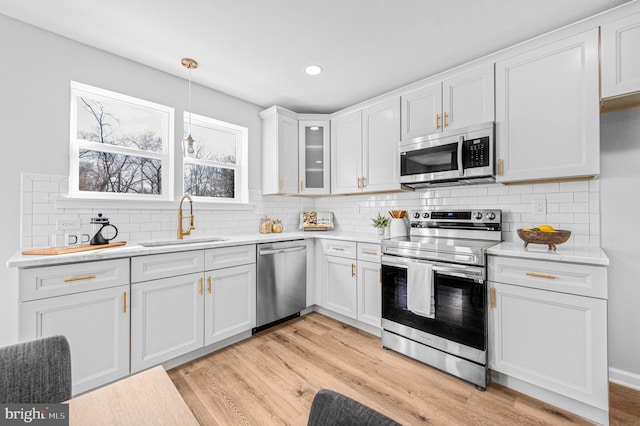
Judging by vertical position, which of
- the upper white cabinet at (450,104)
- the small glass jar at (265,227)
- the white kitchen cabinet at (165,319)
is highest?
the upper white cabinet at (450,104)

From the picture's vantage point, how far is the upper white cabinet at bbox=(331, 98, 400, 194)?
115 inches

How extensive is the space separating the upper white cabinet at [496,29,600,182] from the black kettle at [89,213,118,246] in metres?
3.10

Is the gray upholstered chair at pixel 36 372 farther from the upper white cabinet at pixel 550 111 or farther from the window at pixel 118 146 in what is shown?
the upper white cabinet at pixel 550 111

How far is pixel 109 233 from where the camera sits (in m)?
2.32

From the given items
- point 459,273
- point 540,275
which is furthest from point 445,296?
point 540,275

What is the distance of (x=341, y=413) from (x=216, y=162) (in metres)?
3.05

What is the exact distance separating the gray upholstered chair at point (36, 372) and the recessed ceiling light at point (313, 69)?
8.42ft

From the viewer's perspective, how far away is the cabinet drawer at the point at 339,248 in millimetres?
2889

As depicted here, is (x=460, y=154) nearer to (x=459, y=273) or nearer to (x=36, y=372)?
(x=459, y=273)

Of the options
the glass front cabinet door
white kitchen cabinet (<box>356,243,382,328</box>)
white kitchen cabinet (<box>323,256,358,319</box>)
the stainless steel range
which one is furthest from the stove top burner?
the glass front cabinet door

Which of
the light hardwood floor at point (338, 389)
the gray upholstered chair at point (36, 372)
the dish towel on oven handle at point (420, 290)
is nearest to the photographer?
the gray upholstered chair at point (36, 372)

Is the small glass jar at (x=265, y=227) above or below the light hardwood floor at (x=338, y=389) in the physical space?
above

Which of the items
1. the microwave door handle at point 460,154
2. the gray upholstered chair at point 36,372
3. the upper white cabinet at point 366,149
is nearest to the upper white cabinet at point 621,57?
the microwave door handle at point 460,154

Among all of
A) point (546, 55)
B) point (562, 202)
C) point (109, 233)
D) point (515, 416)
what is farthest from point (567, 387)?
point (109, 233)
